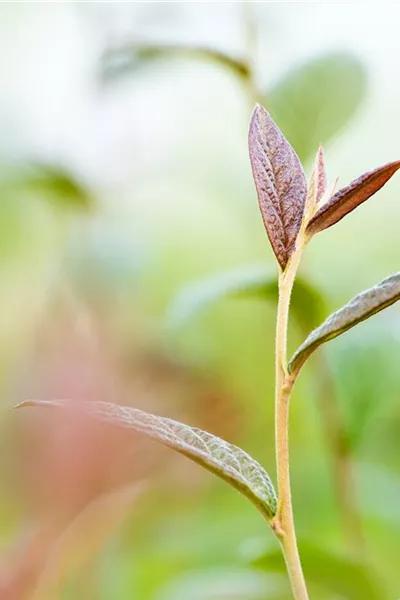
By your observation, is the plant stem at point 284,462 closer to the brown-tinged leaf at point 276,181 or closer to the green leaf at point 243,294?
the brown-tinged leaf at point 276,181

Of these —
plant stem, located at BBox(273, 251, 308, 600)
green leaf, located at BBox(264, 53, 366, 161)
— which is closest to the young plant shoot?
plant stem, located at BBox(273, 251, 308, 600)

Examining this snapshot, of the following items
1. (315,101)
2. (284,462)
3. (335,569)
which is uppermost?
(315,101)

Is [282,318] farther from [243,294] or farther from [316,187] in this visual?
[243,294]

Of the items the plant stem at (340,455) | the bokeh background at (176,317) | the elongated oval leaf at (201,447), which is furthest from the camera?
the plant stem at (340,455)

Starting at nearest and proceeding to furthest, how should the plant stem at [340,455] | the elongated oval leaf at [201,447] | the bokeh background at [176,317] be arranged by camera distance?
the elongated oval leaf at [201,447] → the bokeh background at [176,317] → the plant stem at [340,455]

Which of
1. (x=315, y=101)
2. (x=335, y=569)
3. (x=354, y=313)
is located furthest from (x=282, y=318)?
(x=315, y=101)

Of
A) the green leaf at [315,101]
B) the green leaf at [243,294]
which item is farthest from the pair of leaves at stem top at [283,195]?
the green leaf at [315,101]

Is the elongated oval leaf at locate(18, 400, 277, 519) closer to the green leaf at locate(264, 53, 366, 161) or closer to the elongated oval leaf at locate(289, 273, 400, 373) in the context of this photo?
the elongated oval leaf at locate(289, 273, 400, 373)
